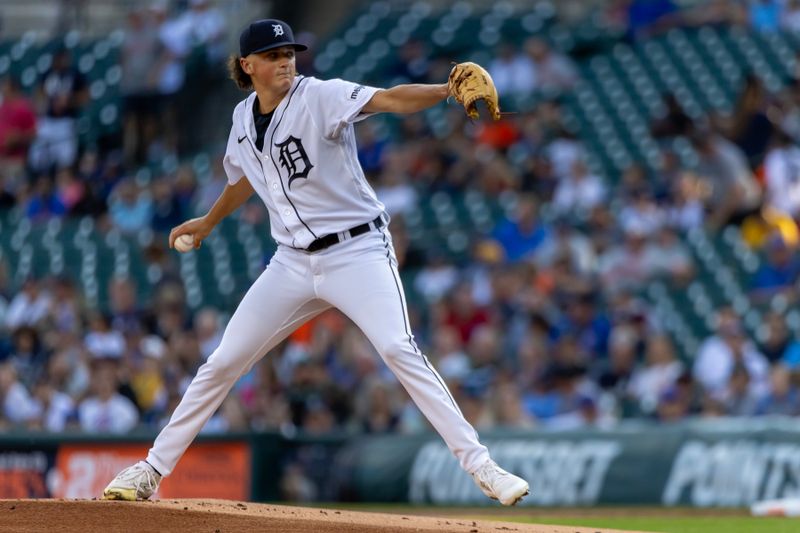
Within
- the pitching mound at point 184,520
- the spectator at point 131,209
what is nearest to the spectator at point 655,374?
the pitching mound at point 184,520

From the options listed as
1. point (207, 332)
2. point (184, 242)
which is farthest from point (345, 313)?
point (207, 332)

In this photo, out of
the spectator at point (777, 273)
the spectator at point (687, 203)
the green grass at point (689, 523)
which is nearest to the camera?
the green grass at point (689, 523)

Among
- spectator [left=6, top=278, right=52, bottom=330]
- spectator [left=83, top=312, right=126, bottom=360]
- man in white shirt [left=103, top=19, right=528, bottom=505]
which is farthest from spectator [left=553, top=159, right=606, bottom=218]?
man in white shirt [left=103, top=19, right=528, bottom=505]

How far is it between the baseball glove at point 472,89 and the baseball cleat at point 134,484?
196cm

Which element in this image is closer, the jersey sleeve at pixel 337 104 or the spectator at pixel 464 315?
the jersey sleeve at pixel 337 104

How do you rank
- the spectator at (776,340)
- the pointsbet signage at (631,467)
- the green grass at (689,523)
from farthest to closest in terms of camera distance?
the spectator at (776,340) < the pointsbet signage at (631,467) < the green grass at (689,523)

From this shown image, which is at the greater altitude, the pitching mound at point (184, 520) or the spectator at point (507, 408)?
the pitching mound at point (184, 520)

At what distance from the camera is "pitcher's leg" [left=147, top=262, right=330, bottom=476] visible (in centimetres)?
597

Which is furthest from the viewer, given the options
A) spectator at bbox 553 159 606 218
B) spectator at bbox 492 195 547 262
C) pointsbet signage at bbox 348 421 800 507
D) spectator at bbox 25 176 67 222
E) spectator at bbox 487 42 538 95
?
spectator at bbox 25 176 67 222

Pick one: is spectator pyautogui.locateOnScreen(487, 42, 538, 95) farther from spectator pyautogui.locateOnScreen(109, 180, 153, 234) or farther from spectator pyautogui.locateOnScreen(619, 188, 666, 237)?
spectator pyautogui.locateOnScreen(109, 180, 153, 234)

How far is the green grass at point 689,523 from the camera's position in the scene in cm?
798

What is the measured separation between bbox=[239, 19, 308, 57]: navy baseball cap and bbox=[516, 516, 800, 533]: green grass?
3.42m

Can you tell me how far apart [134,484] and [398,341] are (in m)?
1.23

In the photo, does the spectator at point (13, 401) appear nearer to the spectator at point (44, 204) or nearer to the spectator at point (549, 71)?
the spectator at point (44, 204)
